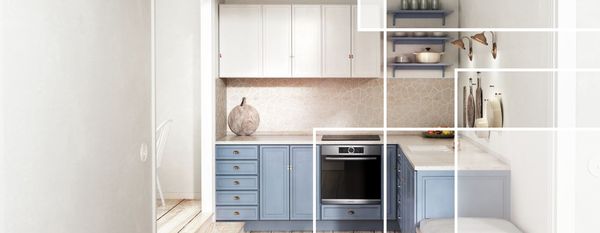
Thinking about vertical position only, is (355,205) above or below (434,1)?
below

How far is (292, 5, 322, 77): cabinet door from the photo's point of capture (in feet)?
16.7

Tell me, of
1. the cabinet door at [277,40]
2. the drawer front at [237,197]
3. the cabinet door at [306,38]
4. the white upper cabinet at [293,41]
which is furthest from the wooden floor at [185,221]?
the cabinet door at [306,38]

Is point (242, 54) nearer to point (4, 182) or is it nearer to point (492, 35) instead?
point (4, 182)

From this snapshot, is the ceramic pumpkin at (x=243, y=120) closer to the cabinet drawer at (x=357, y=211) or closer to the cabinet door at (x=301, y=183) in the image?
the cabinet door at (x=301, y=183)

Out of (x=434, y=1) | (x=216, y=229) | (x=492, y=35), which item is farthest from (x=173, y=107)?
(x=492, y=35)

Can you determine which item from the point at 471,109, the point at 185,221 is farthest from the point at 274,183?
the point at 471,109

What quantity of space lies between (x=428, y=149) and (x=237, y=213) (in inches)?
66.3

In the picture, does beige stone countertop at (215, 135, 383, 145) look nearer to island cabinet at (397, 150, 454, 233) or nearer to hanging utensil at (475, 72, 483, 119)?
island cabinet at (397, 150, 454, 233)

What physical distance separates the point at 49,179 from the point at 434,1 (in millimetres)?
3565

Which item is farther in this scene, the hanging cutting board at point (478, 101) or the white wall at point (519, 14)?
the hanging cutting board at point (478, 101)

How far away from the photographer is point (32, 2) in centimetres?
181

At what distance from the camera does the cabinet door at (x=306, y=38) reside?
16.7ft

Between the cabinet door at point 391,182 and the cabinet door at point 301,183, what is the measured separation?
2.10 feet

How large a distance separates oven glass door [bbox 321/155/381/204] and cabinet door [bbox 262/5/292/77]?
88cm
